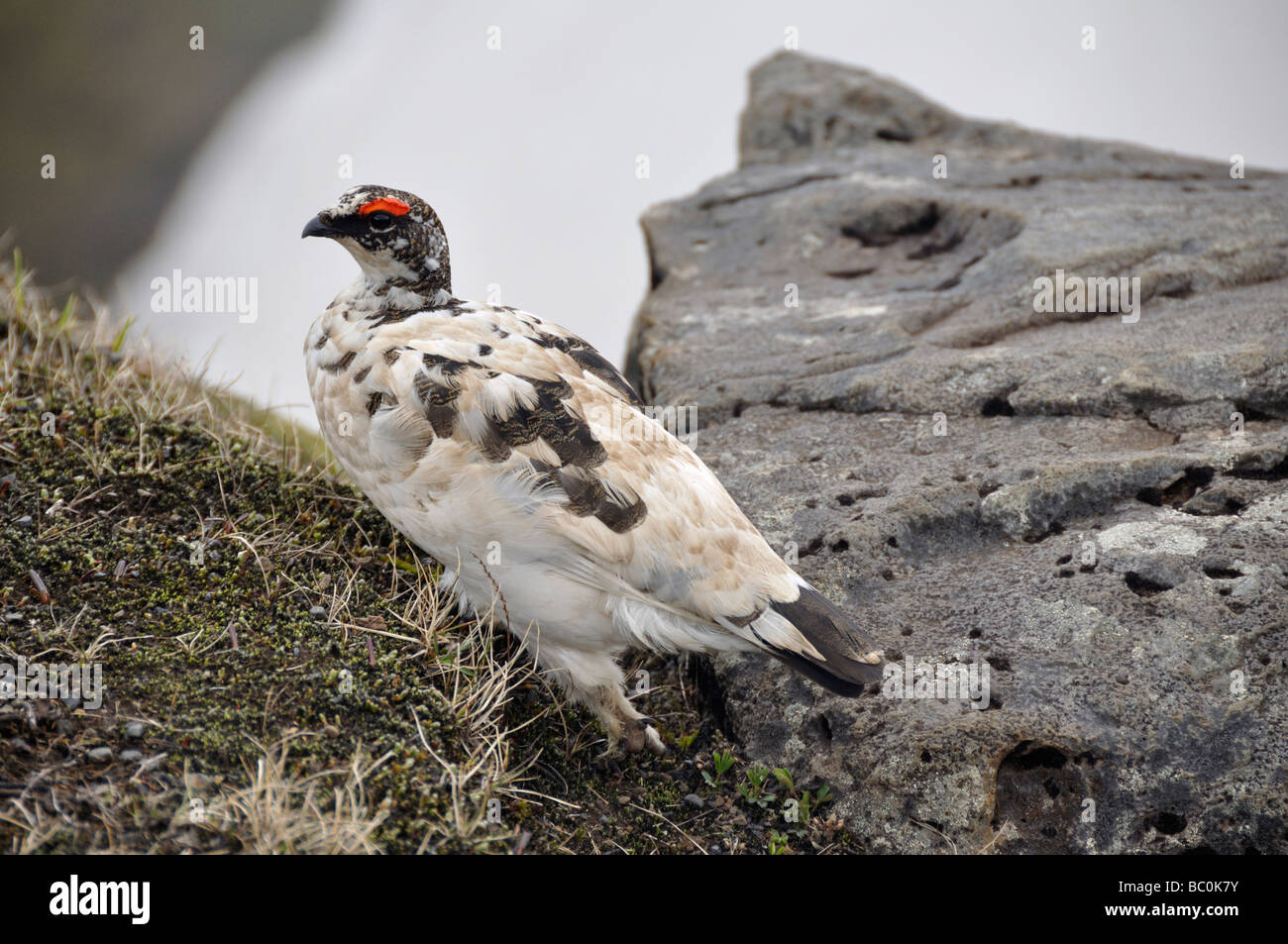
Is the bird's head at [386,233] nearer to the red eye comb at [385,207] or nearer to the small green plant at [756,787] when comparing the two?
the red eye comb at [385,207]

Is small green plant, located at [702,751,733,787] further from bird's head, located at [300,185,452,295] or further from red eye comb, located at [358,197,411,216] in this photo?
red eye comb, located at [358,197,411,216]

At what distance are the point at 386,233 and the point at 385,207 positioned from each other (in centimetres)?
8

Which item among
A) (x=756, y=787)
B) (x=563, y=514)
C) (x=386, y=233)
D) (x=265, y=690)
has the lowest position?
(x=756, y=787)

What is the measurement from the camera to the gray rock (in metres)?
2.88

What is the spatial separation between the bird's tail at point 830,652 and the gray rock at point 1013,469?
6.9 inches

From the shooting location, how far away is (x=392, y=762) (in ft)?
8.99

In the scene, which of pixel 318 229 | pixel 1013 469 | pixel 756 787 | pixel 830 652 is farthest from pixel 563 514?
pixel 1013 469

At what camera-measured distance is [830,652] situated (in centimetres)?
296

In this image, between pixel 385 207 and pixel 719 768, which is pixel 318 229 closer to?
pixel 385 207

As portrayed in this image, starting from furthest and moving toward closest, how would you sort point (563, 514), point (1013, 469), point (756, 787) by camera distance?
point (1013, 469) < point (756, 787) < point (563, 514)

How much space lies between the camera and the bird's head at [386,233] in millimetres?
3398

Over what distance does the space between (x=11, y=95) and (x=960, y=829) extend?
11361 millimetres
